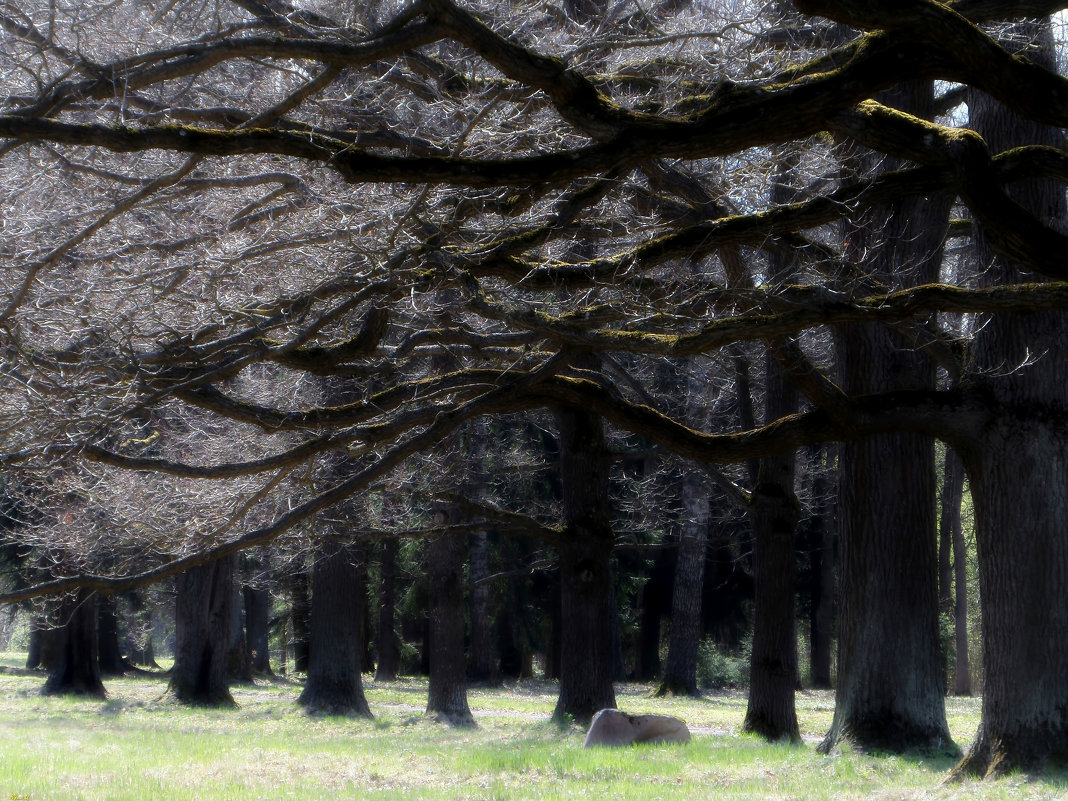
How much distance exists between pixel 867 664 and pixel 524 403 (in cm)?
430

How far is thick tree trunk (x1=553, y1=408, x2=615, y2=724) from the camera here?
1512 cm

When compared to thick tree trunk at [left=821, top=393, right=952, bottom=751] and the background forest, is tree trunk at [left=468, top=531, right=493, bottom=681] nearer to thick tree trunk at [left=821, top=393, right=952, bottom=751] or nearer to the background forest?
the background forest

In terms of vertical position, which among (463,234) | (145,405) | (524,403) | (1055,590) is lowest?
(1055,590)

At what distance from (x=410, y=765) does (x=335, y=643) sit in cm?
905

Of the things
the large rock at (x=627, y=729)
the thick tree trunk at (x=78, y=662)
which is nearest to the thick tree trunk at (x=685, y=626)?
the thick tree trunk at (x=78, y=662)

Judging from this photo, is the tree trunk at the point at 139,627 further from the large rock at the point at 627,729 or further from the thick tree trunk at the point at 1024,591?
the thick tree trunk at the point at 1024,591

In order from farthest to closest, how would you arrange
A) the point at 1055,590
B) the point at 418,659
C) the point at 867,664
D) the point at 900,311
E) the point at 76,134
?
the point at 418,659 < the point at 867,664 < the point at 1055,590 < the point at 900,311 < the point at 76,134

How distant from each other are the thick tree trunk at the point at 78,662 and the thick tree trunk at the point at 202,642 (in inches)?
112

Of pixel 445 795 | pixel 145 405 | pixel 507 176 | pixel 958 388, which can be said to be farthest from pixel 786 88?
pixel 445 795

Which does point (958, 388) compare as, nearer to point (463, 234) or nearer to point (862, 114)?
point (862, 114)

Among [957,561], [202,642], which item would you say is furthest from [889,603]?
[957,561]

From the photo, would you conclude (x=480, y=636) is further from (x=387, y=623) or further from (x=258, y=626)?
(x=258, y=626)

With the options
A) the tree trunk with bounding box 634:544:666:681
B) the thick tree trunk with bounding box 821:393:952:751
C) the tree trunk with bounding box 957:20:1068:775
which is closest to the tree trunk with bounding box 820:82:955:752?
the thick tree trunk with bounding box 821:393:952:751

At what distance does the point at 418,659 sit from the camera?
39.3m
